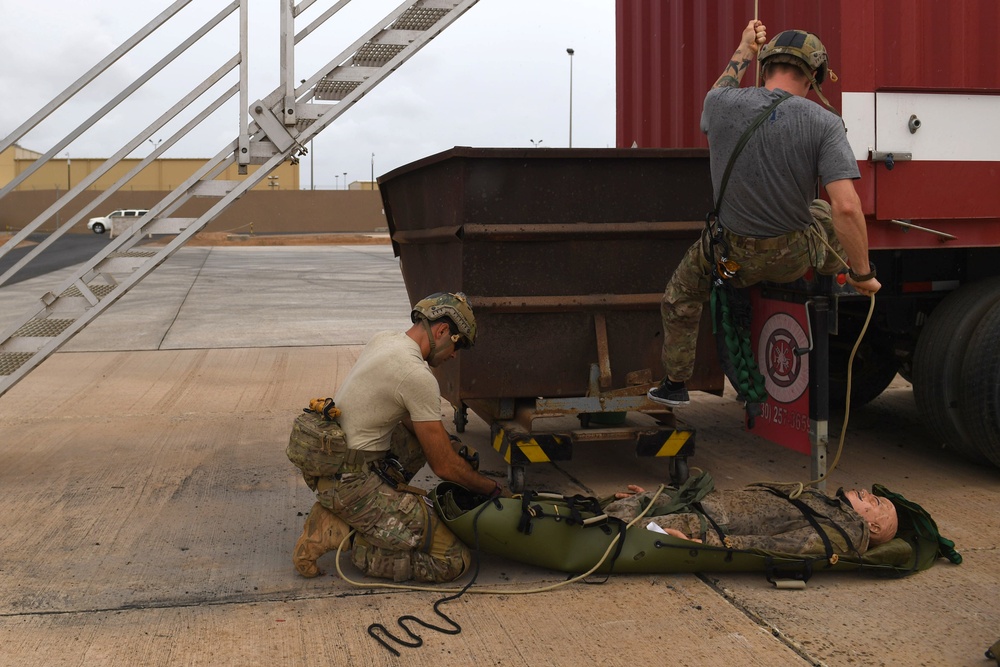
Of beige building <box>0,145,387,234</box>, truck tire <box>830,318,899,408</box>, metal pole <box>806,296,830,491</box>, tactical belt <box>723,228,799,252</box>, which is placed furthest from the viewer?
beige building <box>0,145,387,234</box>

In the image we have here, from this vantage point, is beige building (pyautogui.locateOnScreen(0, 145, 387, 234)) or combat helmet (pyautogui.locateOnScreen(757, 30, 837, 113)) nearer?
combat helmet (pyautogui.locateOnScreen(757, 30, 837, 113))

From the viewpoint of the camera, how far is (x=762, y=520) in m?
4.28

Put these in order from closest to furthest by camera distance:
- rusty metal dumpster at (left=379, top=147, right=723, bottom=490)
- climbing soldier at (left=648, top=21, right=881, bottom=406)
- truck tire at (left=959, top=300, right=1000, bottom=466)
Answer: climbing soldier at (left=648, top=21, right=881, bottom=406)
rusty metal dumpster at (left=379, top=147, right=723, bottom=490)
truck tire at (left=959, top=300, right=1000, bottom=466)

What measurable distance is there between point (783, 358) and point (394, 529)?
2.20 metres

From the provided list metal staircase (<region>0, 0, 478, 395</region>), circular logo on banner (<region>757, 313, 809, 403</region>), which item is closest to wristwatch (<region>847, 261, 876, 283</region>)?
circular logo on banner (<region>757, 313, 809, 403</region>)

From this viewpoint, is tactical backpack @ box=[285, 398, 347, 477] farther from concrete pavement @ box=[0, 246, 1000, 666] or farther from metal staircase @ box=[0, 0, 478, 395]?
metal staircase @ box=[0, 0, 478, 395]

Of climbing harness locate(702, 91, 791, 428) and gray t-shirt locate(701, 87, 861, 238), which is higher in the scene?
gray t-shirt locate(701, 87, 861, 238)

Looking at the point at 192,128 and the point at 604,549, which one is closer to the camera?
the point at 604,549

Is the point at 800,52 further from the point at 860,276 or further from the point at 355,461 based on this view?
the point at 355,461

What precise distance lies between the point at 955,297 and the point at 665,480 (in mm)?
1948

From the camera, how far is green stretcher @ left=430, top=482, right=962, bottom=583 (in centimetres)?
405

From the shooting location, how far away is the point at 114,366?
964cm

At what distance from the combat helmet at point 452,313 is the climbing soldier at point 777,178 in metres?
1.23

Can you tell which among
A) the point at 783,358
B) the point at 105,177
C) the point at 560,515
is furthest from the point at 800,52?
the point at 105,177
